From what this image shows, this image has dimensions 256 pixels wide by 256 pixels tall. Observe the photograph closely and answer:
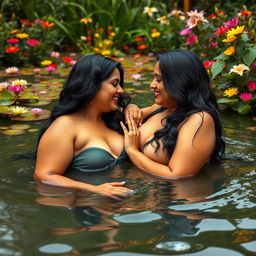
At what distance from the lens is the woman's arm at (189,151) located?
3254mm

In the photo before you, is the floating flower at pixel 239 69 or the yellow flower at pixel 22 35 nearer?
the floating flower at pixel 239 69

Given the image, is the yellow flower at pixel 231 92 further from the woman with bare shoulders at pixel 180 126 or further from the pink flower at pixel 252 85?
the woman with bare shoulders at pixel 180 126

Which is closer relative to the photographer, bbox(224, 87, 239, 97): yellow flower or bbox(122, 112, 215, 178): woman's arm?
bbox(122, 112, 215, 178): woman's arm

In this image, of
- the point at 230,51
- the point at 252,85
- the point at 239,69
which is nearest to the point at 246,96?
the point at 252,85

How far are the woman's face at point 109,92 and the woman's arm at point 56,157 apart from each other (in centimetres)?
29

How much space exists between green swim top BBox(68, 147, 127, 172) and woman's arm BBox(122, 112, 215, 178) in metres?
0.20

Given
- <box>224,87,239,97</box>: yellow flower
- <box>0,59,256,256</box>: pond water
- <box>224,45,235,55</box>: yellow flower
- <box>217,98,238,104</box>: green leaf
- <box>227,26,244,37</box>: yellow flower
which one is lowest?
<box>0,59,256,256</box>: pond water

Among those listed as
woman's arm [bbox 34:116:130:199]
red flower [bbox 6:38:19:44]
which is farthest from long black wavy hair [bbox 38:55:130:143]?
red flower [bbox 6:38:19:44]

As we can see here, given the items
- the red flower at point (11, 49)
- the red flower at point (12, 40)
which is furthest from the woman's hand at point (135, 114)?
the red flower at point (12, 40)

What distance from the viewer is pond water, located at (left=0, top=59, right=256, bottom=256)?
2381 mm

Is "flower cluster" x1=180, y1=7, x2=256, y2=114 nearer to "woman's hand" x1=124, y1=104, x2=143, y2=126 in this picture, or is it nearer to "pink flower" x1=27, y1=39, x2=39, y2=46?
"woman's hand" x1=124, y1=104, x2=143, y2=126

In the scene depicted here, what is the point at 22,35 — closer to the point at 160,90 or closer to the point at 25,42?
the point at 25,42

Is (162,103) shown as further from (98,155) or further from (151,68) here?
(151,68)

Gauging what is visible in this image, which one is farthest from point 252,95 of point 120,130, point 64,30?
point 64,30
